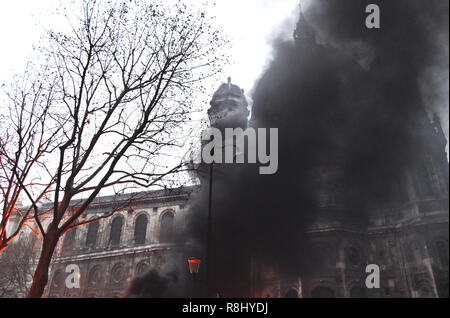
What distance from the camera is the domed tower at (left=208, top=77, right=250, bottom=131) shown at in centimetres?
2614

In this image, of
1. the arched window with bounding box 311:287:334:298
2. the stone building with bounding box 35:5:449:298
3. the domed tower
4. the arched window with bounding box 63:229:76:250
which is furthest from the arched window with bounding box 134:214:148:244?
the arched window with bounding box 311:287:334:298

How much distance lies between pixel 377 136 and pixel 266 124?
8.20m

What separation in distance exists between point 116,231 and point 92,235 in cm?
287

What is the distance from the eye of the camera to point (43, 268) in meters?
9.91

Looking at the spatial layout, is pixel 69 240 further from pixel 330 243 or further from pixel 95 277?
pixel 330 243

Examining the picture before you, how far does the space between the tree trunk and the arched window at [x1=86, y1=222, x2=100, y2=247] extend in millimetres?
25392

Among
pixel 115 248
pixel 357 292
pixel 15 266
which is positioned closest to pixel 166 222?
pixel 115 248

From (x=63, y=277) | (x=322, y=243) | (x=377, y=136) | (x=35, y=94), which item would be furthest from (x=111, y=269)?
(x=377, y=136)

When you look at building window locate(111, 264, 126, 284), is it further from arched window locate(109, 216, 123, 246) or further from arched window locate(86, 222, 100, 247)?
arched window locate(86, 222, 100, 247)

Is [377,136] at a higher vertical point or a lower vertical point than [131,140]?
higher

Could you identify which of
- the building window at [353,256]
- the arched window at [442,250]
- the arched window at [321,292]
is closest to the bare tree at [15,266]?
the arched window at [321,292]
